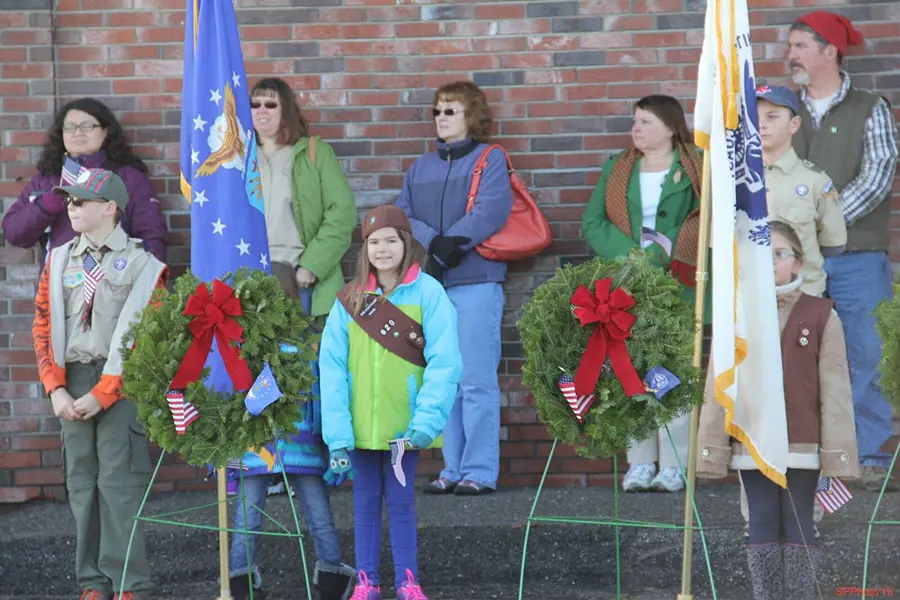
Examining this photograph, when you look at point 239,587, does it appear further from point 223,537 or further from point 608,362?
point 608,362

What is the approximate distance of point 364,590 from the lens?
5.50 meters

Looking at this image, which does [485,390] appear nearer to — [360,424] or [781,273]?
[360,424]

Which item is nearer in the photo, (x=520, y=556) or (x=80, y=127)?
(x=520, y=556)

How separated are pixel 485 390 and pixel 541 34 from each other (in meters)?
2.04

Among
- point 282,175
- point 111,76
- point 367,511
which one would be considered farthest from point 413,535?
point 111,76

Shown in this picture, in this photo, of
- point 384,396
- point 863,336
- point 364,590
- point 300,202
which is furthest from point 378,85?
point 364,590

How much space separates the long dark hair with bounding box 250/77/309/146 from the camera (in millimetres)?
7309

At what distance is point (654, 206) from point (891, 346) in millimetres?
2511

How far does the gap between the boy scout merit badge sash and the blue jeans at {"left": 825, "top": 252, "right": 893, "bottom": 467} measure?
264cm

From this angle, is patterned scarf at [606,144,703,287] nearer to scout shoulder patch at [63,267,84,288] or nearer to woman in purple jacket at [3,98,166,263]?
woman in purple jacket at [3,98,166,263]

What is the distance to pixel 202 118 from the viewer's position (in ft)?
17.4

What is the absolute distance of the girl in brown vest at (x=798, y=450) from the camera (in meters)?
5.17

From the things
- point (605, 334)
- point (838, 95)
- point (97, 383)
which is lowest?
point (97, 383)

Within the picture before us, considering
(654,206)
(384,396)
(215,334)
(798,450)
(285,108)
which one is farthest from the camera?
(285,108)
